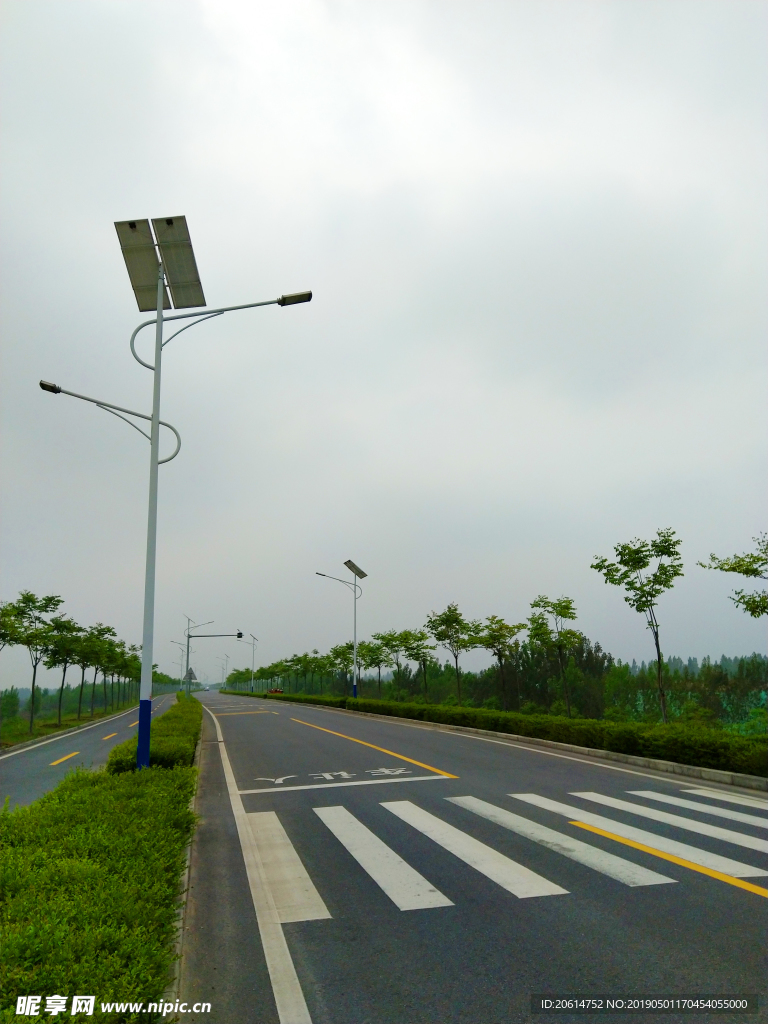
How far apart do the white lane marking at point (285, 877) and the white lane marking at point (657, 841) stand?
12.0ft

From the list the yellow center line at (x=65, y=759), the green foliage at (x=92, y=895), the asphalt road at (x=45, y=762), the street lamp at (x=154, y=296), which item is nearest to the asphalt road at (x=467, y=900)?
the green foliage at (x=92, y=895)

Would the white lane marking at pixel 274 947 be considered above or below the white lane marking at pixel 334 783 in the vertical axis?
above

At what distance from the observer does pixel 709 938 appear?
4.62m

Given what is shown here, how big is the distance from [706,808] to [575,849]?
3391 mm

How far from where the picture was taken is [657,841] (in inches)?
284

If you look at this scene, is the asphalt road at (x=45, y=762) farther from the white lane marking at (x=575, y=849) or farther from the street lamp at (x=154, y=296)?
the white lane marking at (x=575, y=849)

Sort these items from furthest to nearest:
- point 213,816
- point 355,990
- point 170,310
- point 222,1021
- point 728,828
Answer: point 170,310 < point 213,816 < point 728,828 < point 355,990 < point 222,1021

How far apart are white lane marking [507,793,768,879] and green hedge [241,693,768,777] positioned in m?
4.36

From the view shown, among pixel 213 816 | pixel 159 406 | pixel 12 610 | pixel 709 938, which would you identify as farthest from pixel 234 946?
pixel 12 610

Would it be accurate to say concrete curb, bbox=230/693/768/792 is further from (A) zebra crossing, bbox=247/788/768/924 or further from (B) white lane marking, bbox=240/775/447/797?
(B) white lane marking, bbox=240/775/447/797

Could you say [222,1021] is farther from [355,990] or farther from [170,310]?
[170,310]

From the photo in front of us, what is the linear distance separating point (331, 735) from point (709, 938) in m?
17.2

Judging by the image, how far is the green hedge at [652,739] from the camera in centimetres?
1149

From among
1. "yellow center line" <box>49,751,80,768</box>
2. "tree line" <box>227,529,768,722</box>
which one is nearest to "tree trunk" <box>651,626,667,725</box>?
"tree line" <box>227,529,768,722</box>
